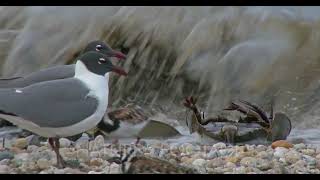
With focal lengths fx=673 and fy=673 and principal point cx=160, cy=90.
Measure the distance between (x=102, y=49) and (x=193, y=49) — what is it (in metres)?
0.33

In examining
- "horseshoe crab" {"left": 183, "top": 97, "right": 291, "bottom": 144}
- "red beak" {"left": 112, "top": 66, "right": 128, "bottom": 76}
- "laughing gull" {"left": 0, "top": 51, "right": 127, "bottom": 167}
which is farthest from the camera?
"horseshoe crab" {"left": 183, "top": 97, "right": 291, "bottom": 144}

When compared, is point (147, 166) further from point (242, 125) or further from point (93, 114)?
point (242, 125)

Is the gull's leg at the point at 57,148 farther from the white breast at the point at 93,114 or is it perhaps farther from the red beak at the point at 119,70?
the red beak at the point at 119,70

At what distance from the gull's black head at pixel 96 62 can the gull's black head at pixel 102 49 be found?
0.04 meters

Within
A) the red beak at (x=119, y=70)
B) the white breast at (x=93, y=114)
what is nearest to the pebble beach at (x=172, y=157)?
the white breast at (x=93, y=114)

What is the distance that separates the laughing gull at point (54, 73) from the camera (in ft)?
7.62

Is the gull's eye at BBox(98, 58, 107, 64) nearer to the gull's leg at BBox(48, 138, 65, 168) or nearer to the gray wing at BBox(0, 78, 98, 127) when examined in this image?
the gray wing at BBox(0, 78, 98, 127)

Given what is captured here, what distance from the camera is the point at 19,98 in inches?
86.0

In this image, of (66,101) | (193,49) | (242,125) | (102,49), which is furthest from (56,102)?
(242,125)

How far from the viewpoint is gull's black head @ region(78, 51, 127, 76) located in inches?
89.3

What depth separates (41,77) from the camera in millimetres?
2334

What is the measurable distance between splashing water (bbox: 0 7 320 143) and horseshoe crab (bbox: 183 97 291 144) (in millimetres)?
31

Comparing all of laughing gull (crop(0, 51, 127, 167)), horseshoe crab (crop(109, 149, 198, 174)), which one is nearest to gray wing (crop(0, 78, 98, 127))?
laughing gull (crop(0, 51, 127, 167))
